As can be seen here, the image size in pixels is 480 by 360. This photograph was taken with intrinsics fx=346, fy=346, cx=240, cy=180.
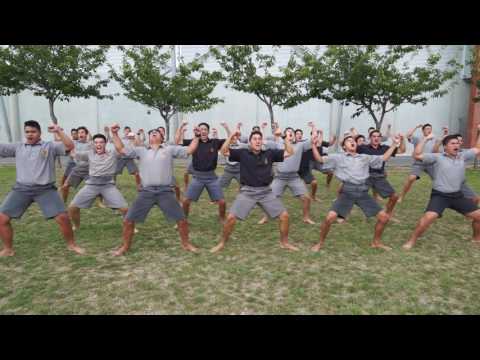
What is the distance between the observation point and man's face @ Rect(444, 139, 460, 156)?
18.2 feet

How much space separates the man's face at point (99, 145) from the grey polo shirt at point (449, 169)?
553 cm

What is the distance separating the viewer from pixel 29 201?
17.6 ft

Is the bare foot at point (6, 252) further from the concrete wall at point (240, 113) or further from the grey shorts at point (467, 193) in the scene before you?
the concrete wall at point (240, 113)

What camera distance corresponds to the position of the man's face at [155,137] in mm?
5590

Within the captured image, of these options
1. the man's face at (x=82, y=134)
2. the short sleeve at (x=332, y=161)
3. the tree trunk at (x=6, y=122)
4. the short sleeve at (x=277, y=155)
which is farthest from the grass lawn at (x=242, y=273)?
the tree trunk at (x=6, y=122)

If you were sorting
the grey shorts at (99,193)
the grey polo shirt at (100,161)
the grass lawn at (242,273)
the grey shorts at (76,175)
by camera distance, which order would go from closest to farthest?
1. the grass lawn at (242,273)
2. the grey shorts at (99,193)
3. the grey polo shirt at (100,161)
4. the grey shorts at (76,175)

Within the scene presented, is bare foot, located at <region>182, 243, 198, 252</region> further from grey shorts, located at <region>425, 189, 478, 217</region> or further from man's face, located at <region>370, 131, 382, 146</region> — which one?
man's face, located at <region>370, 131, 382, 146</region>

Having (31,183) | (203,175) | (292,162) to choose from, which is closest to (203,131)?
(203,175)

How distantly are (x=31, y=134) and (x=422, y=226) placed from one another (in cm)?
638

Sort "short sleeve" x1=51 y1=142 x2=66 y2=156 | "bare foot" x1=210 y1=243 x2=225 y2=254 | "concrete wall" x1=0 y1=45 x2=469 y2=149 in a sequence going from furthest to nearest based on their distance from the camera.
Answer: "concrete wall" x1=0 y1=45 x2=469 y2=149 < "bare foot" x1=210 y1=243 x2=225 y2=254 < "short sleeve" x1=51 y1=142 x2=66 y2=156

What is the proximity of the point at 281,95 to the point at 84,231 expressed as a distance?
10.2 m

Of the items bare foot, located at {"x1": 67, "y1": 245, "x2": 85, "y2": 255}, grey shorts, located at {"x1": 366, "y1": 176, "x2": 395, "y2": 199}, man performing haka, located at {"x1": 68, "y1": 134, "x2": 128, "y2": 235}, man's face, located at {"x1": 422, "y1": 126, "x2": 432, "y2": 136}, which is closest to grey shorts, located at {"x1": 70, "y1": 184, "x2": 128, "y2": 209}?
man performing haka, located at {"x1": 68, "y1": 134, "x2": 128, "y2": 235}

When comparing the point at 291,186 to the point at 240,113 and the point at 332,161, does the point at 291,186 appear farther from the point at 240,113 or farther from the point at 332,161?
the point at 240,113

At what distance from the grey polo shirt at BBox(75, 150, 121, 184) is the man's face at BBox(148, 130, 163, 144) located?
0.87 metres
